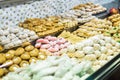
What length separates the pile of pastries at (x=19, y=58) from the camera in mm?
3092

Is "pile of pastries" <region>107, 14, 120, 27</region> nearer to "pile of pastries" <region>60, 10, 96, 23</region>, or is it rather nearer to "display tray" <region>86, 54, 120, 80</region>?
"pile of pastries" <region>60, 10, 96, 23</region>

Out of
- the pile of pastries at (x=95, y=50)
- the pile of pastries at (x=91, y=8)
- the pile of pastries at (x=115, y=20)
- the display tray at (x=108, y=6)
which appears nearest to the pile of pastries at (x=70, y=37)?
the pile of pastries at (x=95, y=50)

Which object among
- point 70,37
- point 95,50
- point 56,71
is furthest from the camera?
point 70,37

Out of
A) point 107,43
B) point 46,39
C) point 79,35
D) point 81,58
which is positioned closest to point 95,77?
point 81,58

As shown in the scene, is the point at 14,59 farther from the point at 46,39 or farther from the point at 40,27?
the point at 40,27

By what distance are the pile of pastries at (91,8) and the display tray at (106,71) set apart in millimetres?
3379

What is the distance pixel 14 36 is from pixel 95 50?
4.25 ft

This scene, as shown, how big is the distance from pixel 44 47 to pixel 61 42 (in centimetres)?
30

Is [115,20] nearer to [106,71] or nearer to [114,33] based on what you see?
[114,33]

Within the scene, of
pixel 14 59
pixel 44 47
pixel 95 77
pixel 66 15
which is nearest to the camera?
pixel 95 77

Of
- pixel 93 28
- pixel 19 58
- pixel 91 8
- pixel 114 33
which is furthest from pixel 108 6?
pixel 19 58

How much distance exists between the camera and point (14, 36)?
3.90 metres

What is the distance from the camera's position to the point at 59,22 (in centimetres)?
482

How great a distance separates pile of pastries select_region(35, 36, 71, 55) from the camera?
12.1 ft
